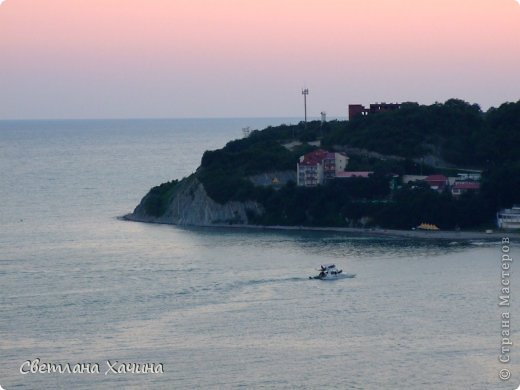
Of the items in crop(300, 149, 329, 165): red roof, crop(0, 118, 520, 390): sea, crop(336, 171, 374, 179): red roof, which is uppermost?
crop(300, 149, 329, 165): red roof

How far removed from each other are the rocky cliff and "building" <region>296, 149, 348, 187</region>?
95.5 inches

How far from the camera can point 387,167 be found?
4162 cm

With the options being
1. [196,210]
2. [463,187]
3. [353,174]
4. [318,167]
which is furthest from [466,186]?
[196,210]

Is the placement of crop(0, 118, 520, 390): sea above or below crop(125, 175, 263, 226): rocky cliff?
below

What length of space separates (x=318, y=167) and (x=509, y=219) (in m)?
7.51

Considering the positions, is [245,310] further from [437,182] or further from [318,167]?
[318,167]

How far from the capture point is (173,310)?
960 inches

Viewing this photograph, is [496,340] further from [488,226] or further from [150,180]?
[150,180]

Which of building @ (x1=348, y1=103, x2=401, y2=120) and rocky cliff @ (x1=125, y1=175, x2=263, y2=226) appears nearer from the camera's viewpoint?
rocky cliff @ (x1=125, y1=175, x2=263, y2=226)

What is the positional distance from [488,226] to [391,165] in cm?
612

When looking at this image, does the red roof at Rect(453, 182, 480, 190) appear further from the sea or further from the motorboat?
the motorboat

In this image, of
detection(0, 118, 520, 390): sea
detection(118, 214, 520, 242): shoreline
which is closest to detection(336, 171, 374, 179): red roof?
detection(118, 214, 520, 242): shoreline

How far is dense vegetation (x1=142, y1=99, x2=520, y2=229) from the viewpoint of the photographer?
1471 inches

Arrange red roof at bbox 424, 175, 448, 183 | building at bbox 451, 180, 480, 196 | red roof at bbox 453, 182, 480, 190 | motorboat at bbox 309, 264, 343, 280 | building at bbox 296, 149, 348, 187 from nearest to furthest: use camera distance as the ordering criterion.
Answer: motorboat at bbox 309, 264, 343, 280, building at bbox 451, 180, 480, 196, red roof at bbox 453, 182, 480, 190, red roof at bbox 424, 175, 448, 183, building at bbox 296, 149, 348, 187
